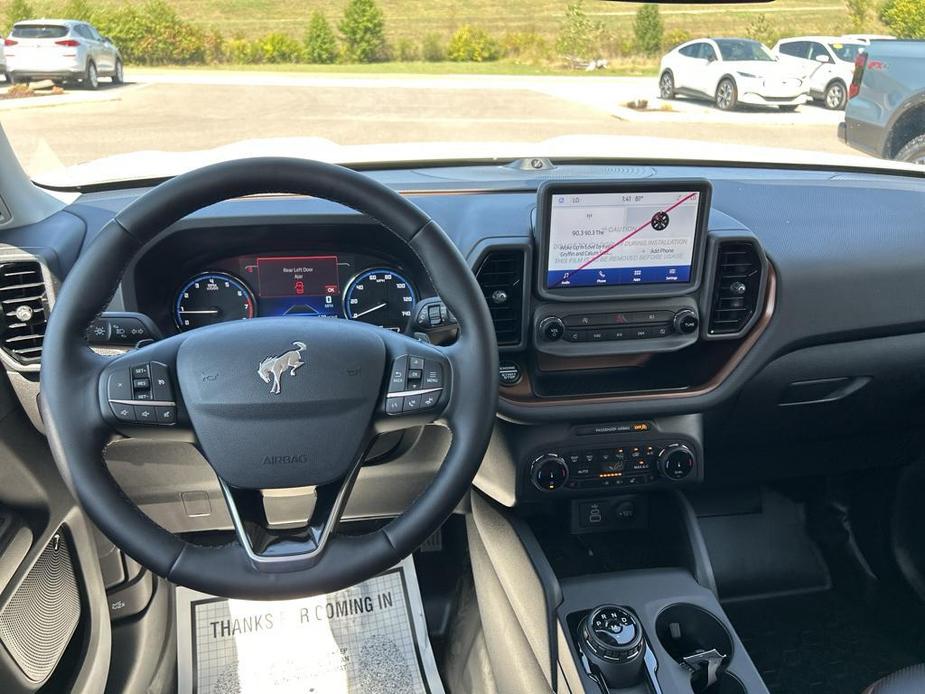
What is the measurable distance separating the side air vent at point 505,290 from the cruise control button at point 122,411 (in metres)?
0.84

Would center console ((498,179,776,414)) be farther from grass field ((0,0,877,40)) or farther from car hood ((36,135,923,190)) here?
grass field ((0,0,877,40))

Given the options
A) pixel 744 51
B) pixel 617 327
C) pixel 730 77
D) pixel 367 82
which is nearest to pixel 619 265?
pixel 617 327

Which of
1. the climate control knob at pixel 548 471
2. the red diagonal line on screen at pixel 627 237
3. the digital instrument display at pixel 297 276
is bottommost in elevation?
the climate control knob at pixel 548 471

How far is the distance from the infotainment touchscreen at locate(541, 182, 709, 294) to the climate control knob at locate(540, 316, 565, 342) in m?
0.07

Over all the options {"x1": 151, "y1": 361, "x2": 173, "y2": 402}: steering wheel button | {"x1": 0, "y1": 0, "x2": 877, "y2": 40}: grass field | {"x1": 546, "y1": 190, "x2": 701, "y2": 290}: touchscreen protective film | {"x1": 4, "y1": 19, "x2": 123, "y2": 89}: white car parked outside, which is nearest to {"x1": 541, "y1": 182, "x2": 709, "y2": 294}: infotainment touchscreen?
{"x1": 546, "y1": 190, "x2": 701, "y2": 290}: touchscreen protective film

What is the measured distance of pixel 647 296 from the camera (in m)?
2.00

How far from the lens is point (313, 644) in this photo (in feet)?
7.96

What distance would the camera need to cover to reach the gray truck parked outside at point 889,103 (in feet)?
9.57

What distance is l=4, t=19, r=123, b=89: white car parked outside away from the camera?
6.67 feet

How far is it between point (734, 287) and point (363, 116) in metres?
1.29

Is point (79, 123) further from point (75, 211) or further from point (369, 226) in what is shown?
point (369, 226)

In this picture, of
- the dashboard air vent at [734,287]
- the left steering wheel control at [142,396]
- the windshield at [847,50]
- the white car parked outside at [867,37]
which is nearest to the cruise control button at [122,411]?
the left steering wheel control at [142,396]

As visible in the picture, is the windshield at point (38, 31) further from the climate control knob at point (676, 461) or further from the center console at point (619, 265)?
the climate control knob at point (676, 461)

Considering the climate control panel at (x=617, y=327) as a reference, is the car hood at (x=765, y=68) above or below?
above
